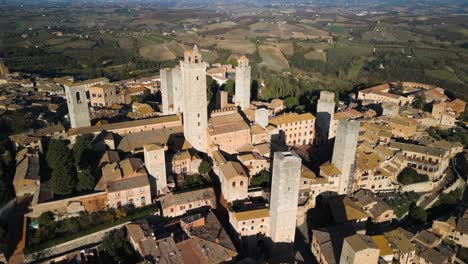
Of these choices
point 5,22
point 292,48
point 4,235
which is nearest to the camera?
point 4,235

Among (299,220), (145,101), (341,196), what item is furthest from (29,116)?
(341,196)

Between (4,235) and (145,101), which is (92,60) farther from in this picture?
(4,235)

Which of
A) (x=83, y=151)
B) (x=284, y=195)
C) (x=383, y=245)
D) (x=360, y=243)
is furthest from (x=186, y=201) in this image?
(x=383, y=245)

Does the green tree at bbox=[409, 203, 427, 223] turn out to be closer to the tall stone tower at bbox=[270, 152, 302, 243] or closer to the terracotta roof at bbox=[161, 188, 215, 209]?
the tall stone tower at bbox=[270, 152, 302, 243]

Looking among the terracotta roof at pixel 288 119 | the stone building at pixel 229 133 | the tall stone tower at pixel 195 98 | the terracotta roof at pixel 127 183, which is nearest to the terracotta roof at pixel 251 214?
the terracotta roof at pixel 127 183

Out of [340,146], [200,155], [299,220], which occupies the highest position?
[340,146]

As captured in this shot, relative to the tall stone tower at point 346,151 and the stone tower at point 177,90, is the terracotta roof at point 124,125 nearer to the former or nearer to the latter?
the stone tower at point 177,90

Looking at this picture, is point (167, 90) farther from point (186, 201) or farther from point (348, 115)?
point (348, 115)
